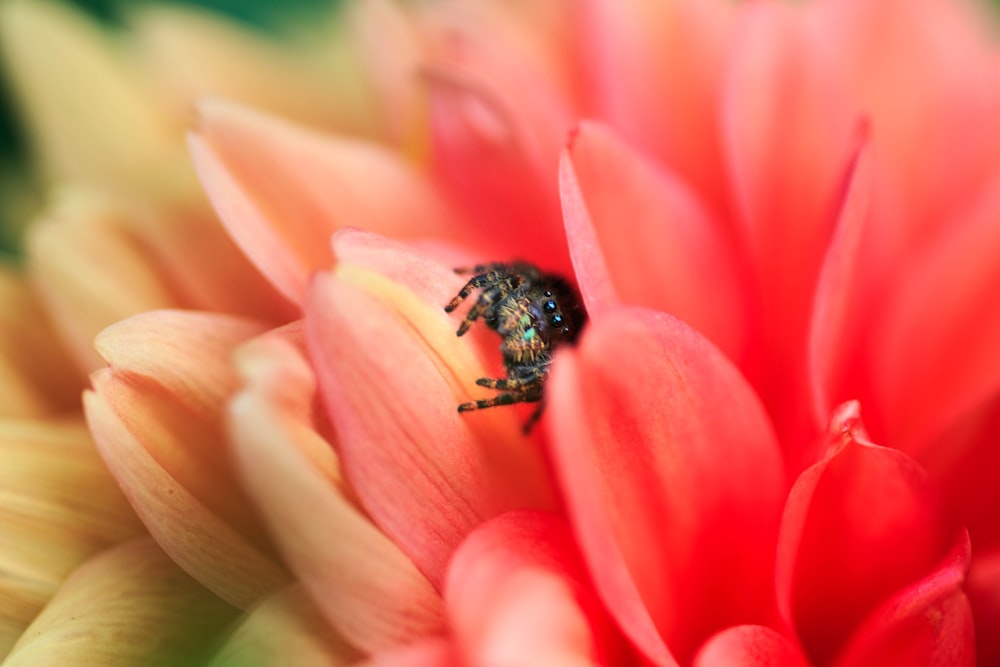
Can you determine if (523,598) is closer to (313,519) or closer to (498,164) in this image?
(313,519)

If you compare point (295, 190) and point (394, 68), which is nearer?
point (295, 190)

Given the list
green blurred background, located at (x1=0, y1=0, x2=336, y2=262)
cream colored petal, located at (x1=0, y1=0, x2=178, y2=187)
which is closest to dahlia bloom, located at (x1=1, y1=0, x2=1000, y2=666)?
cream colored petal, located at (x1=0, y1=0, x2=178, y2=187)

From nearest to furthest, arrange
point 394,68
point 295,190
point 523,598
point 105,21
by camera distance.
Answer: point 523,598 < point 295,190 < point 394,68 < point 105,21

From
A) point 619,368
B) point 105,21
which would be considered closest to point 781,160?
point 619,368

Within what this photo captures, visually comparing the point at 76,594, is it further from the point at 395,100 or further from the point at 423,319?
the point at 395,100

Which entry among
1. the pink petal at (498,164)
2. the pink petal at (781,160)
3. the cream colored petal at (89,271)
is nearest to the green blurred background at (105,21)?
the cream colored petal at (89,271)

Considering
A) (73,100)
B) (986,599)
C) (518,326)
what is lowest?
(986,599)

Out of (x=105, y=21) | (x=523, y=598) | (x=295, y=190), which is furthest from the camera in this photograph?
(x=105, y=21)
